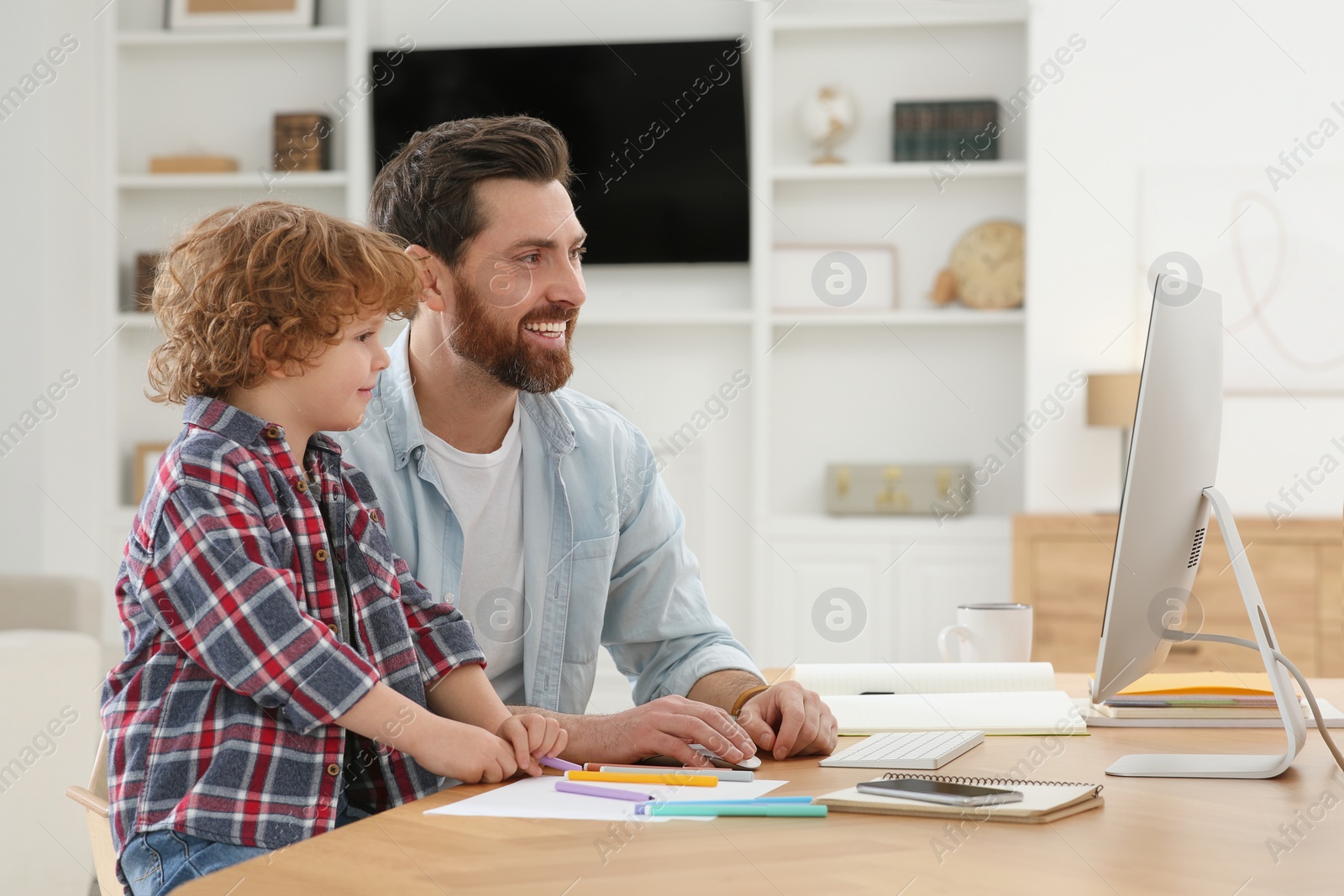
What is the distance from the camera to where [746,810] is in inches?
37.4

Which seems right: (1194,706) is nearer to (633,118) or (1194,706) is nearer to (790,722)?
(790,722)

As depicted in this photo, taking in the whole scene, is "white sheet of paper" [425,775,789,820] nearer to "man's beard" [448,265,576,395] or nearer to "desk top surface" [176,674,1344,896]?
"desk top surface" [176,674,1344,896]

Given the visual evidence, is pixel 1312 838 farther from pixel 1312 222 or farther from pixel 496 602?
pixel 1312 222

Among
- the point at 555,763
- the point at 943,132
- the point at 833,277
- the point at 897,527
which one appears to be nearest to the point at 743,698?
the point at 555,763

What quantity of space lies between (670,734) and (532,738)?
0.43ft

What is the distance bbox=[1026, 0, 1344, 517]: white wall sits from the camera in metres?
3.96

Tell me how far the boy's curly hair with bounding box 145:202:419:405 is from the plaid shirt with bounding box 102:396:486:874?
49mm

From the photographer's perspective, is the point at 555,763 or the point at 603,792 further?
the point at 555,763

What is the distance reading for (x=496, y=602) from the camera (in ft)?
5.28

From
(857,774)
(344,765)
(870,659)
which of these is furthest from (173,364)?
(870,659)

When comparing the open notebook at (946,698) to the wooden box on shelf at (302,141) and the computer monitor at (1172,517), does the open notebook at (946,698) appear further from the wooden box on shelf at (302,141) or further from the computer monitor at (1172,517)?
the wooden box on shelf at (302,141)

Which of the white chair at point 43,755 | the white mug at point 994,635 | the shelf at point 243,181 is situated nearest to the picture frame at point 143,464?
the shelf at point 243,181

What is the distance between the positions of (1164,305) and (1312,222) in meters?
3.32

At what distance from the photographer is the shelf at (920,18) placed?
4.14 m
